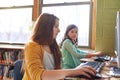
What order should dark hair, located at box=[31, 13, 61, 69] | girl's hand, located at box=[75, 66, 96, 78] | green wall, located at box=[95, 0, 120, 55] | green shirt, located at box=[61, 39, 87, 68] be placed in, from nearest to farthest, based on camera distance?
girl's hand, located at box=[75, 66, 96, 78] → dark hair, located at box=[31, 13, 61, 69] → green shirt, located at box=[61, 39, 87, 68] → green wall, located at box=[95, 0, 120, 55]

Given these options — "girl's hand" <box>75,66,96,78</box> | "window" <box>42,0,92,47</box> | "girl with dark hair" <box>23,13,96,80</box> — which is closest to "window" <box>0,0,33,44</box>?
"window" <box>42,0,92,47</box>

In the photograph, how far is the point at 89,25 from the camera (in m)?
3.56

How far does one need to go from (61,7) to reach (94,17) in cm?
67

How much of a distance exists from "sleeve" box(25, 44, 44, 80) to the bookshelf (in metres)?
2.33

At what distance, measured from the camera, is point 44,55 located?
55.7 inches

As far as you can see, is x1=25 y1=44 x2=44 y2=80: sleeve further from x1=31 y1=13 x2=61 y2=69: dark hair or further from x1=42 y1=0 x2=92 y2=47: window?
x1=42 y1=0 x2=92 y2=47: window

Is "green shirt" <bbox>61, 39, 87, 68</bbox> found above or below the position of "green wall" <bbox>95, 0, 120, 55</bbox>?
below

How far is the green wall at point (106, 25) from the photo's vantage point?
3.14 meters

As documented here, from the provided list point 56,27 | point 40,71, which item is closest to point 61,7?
point 56,27

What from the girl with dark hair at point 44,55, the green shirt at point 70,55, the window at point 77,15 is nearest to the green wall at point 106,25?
the window at point 77,15

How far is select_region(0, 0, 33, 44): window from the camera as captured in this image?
399cm

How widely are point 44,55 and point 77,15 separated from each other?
2347 mm

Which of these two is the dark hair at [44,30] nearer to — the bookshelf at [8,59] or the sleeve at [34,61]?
the sleeve at [34,61]

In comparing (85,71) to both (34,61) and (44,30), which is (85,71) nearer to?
(34,61)
